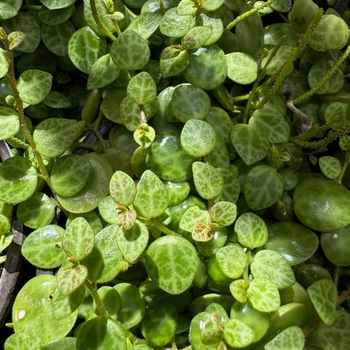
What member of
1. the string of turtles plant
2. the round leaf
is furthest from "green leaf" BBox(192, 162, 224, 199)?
the round leaf

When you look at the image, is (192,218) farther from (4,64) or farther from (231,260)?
(4,64)

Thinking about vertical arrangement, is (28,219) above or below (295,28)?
below

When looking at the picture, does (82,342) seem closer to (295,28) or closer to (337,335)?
(337,335)

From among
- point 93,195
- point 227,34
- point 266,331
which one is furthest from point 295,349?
point 227,34

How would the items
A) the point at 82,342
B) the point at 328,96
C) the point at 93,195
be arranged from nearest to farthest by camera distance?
the point at 82,342, the point at 93,195, the point at 328,96

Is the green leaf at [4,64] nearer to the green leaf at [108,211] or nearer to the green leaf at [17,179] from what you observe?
the green leaf at [17,179]

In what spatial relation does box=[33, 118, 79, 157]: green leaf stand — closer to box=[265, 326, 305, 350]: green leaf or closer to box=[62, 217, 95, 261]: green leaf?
box=[62, 217, 95, 261]: green leaf

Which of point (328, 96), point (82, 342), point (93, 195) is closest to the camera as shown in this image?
point (82, 342)
